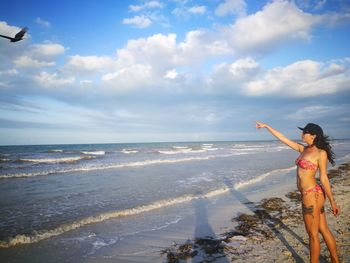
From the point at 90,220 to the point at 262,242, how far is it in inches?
185

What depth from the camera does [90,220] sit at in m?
7.34

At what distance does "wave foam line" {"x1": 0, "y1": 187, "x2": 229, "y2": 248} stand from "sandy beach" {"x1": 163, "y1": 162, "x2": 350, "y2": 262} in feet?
9.07

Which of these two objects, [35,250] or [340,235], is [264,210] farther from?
[35,250]

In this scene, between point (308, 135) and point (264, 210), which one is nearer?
point (308, 135)

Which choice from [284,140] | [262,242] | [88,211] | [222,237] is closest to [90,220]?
[88,211]

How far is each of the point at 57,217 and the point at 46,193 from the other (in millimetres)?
4189

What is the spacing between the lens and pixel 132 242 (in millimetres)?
5789

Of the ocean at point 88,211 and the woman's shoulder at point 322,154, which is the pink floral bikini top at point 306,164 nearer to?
the woman's shoulder at point 322,154

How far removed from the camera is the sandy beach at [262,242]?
467cm

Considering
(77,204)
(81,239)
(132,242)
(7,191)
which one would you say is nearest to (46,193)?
(7,191)

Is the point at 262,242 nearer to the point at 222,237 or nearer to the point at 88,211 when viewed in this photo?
the point at 222,237

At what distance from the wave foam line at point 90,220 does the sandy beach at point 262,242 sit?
9.07 feet

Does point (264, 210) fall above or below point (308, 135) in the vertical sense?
below

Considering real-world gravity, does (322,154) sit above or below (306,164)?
above
